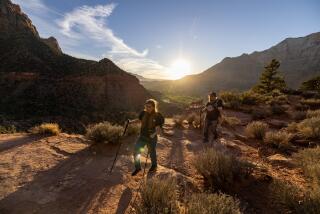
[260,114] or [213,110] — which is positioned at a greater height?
[213,110]

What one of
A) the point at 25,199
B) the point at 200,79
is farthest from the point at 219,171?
the point at 200,79

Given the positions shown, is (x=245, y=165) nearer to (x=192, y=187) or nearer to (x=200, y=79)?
(x=192, y=187)

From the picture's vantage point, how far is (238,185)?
5.08 meters

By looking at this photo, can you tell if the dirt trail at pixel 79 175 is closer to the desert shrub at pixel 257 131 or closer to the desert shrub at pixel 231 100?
the desert shrub at pixel 257 131

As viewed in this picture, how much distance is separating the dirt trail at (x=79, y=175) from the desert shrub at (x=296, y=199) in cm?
33

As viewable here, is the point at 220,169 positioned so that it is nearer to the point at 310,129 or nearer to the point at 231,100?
the point at 310,129

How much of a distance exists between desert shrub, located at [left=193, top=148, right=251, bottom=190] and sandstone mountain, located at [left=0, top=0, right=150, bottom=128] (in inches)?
1162

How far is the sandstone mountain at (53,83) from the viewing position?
119 ft

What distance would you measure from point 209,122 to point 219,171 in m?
3.98

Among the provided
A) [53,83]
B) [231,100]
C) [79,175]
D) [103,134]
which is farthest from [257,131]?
[53,83]

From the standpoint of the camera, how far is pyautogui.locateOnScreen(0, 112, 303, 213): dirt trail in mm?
4230

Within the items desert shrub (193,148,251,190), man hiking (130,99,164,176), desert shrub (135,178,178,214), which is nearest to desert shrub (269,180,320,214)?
Result: desert shrub (193,148,251,190)

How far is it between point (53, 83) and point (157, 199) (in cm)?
4277

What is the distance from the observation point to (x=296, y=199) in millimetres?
3936
